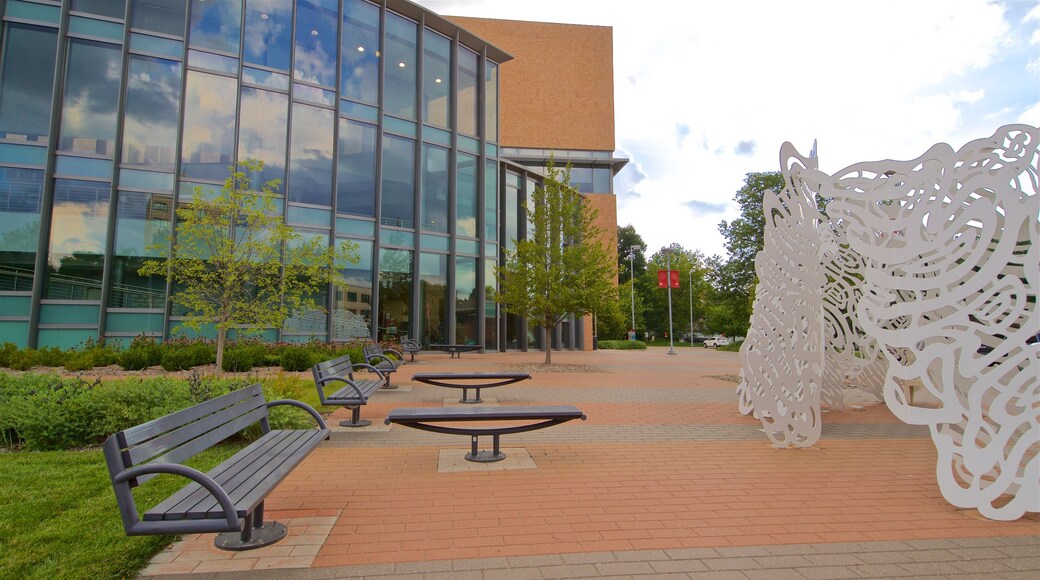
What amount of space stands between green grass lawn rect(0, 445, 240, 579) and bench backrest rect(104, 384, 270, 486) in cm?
47

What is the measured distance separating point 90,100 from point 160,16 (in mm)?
3480

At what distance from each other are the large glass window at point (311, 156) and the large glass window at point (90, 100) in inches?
202

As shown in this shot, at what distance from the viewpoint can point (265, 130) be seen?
18.7 m

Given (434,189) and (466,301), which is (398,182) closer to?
(434,189)

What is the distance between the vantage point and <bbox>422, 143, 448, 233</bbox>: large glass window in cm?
2225

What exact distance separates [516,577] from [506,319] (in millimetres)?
22401

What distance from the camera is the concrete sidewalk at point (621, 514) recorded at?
346 cm

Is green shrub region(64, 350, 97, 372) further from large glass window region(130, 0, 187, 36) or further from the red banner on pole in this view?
the red banner on pole

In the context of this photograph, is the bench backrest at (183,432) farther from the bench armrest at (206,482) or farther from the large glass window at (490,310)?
the large glass window at (490,310)

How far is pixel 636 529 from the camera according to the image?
4043 mm

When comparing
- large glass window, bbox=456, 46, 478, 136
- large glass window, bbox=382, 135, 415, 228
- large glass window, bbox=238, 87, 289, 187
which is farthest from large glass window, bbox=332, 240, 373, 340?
large glass window, bbox=456, 46, 478, 136

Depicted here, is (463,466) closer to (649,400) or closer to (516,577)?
(516,577)

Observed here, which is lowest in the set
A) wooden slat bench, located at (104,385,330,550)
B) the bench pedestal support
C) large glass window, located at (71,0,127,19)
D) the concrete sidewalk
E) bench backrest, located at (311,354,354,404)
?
the concrete sidewalk

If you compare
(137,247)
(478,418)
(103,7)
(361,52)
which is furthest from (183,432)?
(361,52)
